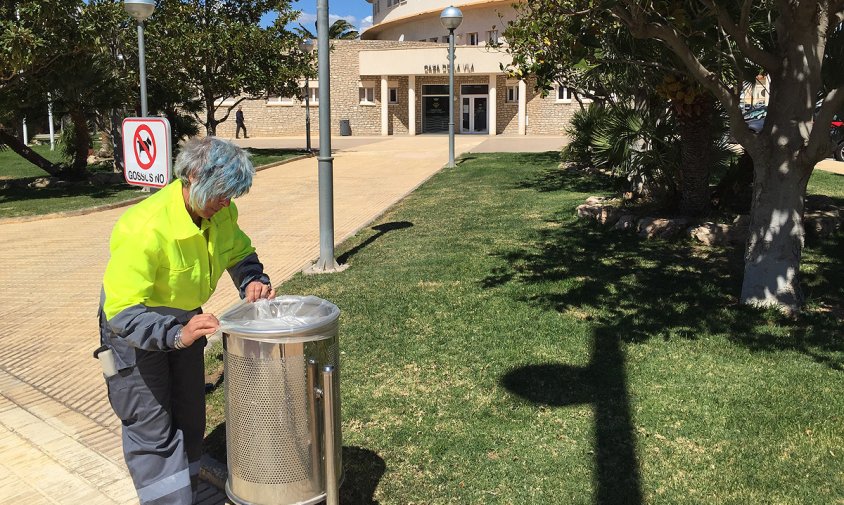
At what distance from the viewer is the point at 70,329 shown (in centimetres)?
657

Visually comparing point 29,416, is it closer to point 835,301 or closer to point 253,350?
point 253,350

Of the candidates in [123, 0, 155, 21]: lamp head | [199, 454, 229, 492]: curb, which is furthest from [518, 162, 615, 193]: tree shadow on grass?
[199, 454, 229, 492]: curb

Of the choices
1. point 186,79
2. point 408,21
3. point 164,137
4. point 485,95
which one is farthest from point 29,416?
point 408,21

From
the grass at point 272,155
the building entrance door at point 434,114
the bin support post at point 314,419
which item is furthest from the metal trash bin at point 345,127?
the bin support post at point 314,419

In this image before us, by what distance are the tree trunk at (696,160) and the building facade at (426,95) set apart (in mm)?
29069

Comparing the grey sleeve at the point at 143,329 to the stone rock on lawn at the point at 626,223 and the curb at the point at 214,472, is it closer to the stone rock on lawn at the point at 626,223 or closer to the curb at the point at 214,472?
the curb at the point at 214,472

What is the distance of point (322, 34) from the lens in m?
8.09

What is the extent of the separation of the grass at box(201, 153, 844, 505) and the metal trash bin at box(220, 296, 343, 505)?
679 millimetres

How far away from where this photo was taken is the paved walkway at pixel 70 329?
3898 millimetres

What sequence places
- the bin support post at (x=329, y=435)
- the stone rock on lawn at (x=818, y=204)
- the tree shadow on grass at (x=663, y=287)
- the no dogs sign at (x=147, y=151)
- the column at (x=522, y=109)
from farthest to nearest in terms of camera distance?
the column at (x=522, y=109) < the stone rock on lawn at (x=818, y=204) < the tree shadow on grass at (x=663, y=287) < the no dogs sign at (x=147, y=151) < the bin support post at (x=329, y=435)

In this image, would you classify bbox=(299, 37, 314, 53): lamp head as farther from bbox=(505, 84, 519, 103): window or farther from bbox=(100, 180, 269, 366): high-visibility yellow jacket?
bbox=(100, 180, 269, 366): high-visibility yellow jacket

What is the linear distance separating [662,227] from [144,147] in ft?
21.7

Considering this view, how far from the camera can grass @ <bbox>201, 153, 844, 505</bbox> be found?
11.6 ft

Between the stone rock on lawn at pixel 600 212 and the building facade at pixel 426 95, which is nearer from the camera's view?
the stone rock on lawn at pixel 600 212
